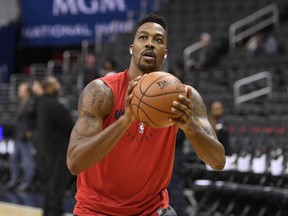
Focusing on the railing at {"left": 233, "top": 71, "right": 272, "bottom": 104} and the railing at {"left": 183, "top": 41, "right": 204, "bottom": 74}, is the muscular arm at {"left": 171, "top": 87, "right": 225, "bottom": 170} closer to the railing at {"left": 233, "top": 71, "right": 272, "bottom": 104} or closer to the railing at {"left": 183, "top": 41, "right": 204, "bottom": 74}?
the railing at {"left": 233, "top": 71, "right": 272, "bottom": 104}

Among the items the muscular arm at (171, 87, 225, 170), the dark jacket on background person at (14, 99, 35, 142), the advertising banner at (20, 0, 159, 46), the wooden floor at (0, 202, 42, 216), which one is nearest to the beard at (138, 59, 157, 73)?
the muscular arm at (171, 87, 225, 170)

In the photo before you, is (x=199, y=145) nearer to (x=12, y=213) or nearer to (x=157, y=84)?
(x=157, y=84)

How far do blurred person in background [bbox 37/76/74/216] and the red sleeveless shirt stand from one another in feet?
13.8

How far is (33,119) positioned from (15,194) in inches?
84.9

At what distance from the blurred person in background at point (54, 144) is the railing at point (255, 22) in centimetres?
849

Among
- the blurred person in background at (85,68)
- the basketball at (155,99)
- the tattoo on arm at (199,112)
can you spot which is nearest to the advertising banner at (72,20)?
the blurred person in background at (85,68)

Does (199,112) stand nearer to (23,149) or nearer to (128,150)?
(128,150)

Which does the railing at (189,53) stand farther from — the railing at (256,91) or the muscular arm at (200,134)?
the muscular arm at (200,134)

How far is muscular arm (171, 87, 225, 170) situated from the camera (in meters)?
→ 3.12

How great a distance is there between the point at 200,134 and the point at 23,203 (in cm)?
775

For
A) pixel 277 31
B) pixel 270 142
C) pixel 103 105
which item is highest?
pixel 277 31

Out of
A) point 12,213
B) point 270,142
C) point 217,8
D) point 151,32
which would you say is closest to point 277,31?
point 217,8

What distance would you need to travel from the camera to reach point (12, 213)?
9.47 metres

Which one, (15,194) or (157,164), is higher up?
(157,164)
